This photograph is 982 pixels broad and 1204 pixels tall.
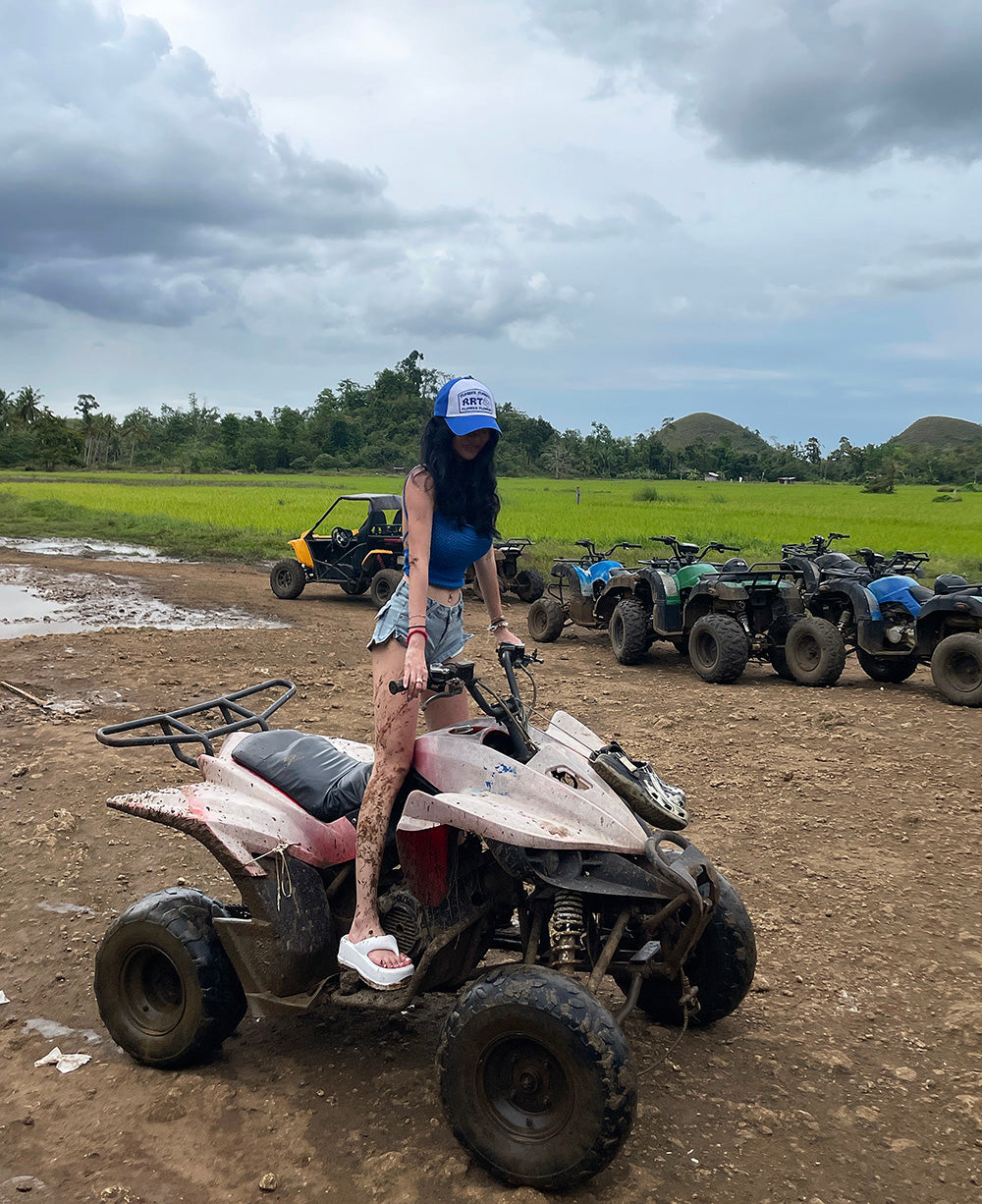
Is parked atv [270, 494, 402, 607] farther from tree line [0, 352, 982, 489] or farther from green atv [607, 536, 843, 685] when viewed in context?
tree line [0, 352, 982, 489]

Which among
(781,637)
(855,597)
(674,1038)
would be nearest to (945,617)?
(855,597)

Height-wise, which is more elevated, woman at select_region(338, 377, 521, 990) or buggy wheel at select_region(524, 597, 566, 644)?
woman at select_region(338, 377, 521, 990)

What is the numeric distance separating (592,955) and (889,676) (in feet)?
25.1

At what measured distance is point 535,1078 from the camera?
2775mm

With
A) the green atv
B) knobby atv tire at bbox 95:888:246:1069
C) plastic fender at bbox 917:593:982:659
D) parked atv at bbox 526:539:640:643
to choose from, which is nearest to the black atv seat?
knobby atv tire at bbox 95:888:246:1069

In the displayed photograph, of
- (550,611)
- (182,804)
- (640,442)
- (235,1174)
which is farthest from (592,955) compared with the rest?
(640,442)

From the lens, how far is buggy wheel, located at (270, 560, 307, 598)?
628 inches

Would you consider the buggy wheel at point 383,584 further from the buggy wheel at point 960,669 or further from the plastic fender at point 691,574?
the buggy wheel at point 960,669

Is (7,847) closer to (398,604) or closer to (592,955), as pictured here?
(398,604)

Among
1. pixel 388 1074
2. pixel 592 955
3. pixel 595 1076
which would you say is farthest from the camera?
pixel 388 1074

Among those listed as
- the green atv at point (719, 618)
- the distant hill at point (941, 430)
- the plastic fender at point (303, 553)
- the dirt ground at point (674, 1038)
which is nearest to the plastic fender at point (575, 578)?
the green atv at point (719, 618)

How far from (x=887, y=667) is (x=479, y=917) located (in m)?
7.70

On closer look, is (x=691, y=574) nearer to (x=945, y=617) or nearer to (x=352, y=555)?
(x=945, y=617)

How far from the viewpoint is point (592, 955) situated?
308 cm
